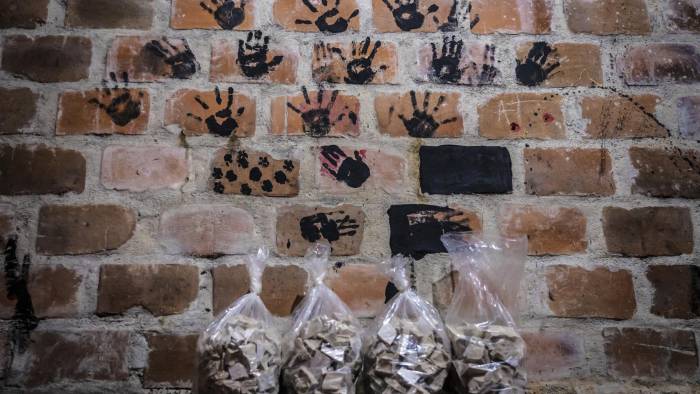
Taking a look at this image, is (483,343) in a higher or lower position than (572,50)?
lower

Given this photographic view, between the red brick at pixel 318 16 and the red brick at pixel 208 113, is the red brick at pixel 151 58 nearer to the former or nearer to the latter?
the red brick at pixel 208 113

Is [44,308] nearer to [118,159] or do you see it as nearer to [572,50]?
[118,159]

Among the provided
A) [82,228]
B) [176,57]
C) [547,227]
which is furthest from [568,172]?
[82,228]

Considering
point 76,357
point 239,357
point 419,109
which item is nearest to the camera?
point 239,357

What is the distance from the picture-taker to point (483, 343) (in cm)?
72

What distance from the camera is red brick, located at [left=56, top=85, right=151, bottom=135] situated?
0.89m

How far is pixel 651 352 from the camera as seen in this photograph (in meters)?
0.84

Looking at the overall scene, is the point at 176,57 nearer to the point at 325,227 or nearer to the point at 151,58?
the point at 151,58

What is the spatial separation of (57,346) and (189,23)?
1.83ft

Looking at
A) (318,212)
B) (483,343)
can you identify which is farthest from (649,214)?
(318,212)

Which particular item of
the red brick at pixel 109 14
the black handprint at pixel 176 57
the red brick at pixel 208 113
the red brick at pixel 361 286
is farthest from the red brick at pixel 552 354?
the red brick at pixel 109 14

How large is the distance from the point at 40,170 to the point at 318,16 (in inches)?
20.6

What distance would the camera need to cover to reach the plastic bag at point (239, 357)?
68 centimetres

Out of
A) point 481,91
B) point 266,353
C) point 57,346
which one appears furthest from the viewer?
point 481,91
